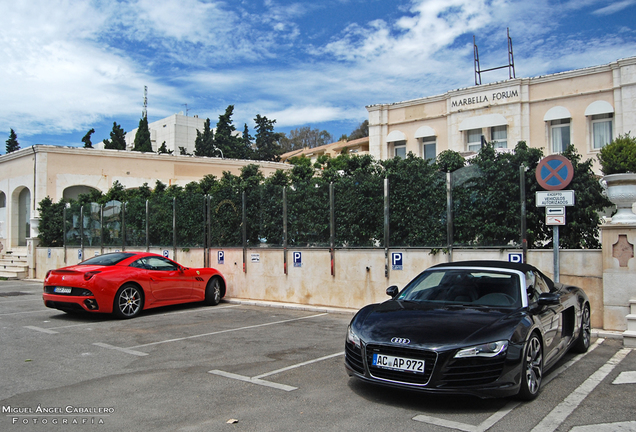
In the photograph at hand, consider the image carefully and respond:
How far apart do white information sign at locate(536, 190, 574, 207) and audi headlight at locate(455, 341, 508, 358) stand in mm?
4823

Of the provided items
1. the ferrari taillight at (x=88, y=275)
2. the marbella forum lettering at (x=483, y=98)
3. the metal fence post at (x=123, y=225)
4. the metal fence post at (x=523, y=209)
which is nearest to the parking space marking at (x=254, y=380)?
the ferrari taillight at (x=88, y=275)

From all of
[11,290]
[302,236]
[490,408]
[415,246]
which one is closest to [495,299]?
[490,408]

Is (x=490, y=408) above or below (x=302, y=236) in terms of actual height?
below

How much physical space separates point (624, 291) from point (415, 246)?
13.1 ft

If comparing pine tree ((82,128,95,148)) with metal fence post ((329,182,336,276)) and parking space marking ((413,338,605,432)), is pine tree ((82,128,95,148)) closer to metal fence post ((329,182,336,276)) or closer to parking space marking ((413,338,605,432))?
metal fence post ((329,182,336,276))

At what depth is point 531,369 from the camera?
16.9 ft

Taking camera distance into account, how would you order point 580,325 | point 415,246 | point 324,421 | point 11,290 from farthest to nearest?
point 11,290
point 415,246
point 580,325
point 324,421

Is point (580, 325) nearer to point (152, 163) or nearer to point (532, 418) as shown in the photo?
point (532, 418)

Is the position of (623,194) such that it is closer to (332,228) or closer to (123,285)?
(332,228)

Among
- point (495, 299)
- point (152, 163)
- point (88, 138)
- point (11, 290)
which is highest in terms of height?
point (88, 138)

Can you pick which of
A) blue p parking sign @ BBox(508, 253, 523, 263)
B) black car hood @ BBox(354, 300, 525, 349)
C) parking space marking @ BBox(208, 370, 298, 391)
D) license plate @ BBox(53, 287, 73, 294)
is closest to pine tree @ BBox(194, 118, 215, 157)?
license plate @ BBox(53, 287, 73, 294)

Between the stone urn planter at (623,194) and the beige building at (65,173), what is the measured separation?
2818 centimetres

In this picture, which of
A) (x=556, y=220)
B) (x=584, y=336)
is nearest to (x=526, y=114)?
(x=556, y=220)

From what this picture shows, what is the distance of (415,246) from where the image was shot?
36.5 feet
